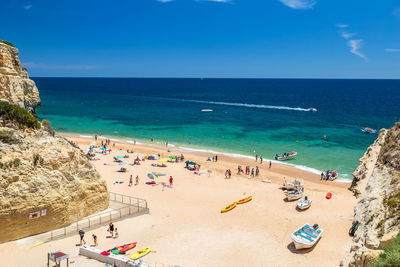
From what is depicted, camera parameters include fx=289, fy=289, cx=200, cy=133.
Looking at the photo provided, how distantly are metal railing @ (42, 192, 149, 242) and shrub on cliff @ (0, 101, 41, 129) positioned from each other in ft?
19.1

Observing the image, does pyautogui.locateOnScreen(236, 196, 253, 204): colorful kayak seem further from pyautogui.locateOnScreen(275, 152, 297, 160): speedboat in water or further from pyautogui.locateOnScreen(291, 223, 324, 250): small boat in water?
pyautogui.locateOnScreen(275, 152, 297, 160): speedboat in water

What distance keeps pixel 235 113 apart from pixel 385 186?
64135 mm

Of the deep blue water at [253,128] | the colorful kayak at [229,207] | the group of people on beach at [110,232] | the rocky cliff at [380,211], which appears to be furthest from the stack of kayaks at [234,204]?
the deep blue water at [253,128]

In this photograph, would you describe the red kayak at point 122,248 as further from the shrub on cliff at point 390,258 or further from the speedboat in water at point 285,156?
the speedboat in water at point 285,156

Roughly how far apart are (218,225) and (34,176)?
1122cm

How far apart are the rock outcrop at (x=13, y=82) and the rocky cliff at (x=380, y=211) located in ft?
60.0

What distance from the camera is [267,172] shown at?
34000 millimetres

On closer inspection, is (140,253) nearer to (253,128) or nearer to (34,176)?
(34,176)

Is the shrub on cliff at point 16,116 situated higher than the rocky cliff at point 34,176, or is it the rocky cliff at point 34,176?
the shrub on cliff at point 16,116

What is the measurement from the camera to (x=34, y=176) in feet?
47.7

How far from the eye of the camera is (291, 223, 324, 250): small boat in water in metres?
15.9

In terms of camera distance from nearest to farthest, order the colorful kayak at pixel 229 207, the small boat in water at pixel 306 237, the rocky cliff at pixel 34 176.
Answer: the rocky cliff at pixel 34 176, the small boat in water at pixel 306 237, the colorful kayak at pixel 229 207

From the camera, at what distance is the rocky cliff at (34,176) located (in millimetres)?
13812

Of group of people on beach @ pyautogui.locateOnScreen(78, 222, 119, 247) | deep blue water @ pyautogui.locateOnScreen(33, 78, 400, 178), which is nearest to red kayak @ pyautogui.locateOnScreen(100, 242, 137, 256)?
group of people on beach @ pyautogui.locateOnScreen(78, 222, 119, 247)
